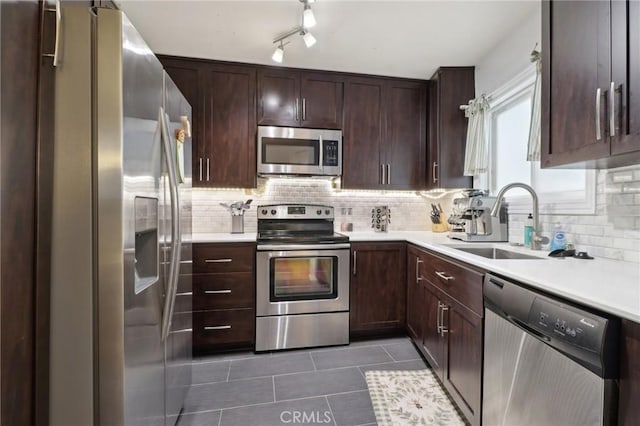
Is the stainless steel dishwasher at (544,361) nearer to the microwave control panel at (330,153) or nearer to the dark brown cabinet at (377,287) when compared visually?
the dark brown cabinet at (377,287)

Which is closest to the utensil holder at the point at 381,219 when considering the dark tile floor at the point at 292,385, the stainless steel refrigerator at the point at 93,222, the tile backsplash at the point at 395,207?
the tile backsplash at the point at 395,207

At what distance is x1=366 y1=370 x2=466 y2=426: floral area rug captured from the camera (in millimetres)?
1631

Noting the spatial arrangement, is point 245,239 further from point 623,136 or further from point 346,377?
point 623,136

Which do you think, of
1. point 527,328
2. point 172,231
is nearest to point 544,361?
point 527,328

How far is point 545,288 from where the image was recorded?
101cm

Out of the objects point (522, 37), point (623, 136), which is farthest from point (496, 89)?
point (623, 136)

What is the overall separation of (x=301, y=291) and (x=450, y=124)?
7.07ft

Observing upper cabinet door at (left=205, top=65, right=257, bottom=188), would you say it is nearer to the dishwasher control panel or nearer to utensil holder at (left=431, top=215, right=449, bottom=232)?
utensil holder at (left=431, top=215, right=449, bottom=232)

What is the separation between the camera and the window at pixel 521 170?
175cm

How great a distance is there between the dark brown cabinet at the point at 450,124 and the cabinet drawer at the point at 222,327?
219 centimetres

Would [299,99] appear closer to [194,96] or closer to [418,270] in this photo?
[194,96]

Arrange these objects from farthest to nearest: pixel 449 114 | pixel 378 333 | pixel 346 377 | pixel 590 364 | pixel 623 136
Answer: pixel 449 114
pixel 378 333
pixel 346 377
pixel 623 136
pixel 590 364

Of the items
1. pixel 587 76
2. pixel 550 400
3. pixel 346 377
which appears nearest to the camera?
pixel 550 400

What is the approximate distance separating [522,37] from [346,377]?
9.17 feet
